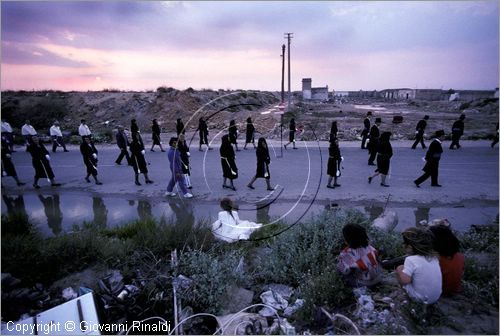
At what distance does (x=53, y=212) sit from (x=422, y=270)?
29.7 ft

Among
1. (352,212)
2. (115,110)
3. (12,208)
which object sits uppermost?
(115,110)

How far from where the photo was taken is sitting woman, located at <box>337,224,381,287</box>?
13.4ft

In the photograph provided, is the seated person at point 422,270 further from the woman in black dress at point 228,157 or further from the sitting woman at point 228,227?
the woman in black dress at point 228,157

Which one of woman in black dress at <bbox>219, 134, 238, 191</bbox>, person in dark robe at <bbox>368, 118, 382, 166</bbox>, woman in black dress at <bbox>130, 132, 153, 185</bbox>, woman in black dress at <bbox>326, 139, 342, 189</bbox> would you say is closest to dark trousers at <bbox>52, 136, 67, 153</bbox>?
woman in black dress at <bbox>130, 132, 153, 185</bbox>

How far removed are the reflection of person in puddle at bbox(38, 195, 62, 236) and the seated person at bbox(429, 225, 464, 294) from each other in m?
7.81

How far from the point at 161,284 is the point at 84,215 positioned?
502 cm

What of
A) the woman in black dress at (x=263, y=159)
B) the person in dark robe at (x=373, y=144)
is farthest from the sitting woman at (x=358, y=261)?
the person in dark robe at (x=373, y=144)

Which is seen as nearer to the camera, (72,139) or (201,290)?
(201,290)

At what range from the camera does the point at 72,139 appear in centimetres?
2136

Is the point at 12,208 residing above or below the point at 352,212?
below

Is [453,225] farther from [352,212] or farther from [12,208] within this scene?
[12,208]

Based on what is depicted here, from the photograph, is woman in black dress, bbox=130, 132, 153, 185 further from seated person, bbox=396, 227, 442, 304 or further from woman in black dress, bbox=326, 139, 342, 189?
seated person, bbox=396, 227, 442, 304

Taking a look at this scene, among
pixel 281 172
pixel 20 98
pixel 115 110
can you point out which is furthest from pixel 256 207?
pixel 20 98

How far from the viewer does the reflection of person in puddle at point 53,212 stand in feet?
24.8
